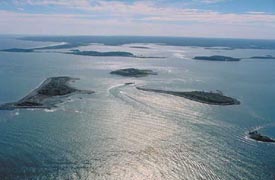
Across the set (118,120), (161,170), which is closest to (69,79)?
(118,120)

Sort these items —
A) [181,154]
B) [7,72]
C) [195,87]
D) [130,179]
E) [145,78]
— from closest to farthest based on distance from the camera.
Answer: [130,179], [181,154], [195,87], [145,78], [7,72]

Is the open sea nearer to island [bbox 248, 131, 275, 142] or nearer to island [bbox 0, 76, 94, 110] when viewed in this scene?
island [bbox 248, 131, 275, 142]

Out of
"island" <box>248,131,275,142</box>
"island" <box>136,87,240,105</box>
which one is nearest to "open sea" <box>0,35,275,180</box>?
"island" <box>248,131,275,142</box>

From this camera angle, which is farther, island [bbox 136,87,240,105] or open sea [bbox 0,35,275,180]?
island [bbox 136,87,240,105]

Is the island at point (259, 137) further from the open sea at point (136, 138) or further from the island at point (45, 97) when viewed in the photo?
the island at point (45, 97)

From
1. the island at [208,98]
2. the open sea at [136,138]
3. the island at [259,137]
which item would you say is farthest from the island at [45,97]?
the island at [259,137]

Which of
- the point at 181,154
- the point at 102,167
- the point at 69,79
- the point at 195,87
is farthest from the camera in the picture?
the point at 69,79

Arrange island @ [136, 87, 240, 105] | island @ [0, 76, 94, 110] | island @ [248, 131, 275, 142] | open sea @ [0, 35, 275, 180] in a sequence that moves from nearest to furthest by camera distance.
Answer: open sea @ [0, 35, 275, 180] < island @ [248, 131, 275, 142] < island @ [0, 76, 94, 110] < island @ [136, 87, 240, 105]

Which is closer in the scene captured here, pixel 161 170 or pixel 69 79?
pixel 161 170

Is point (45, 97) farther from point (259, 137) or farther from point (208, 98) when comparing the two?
point (259, 137)

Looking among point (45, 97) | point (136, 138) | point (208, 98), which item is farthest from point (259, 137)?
point (45, 97)

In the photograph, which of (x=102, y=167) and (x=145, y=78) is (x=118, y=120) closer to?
(x=102, y=167)
